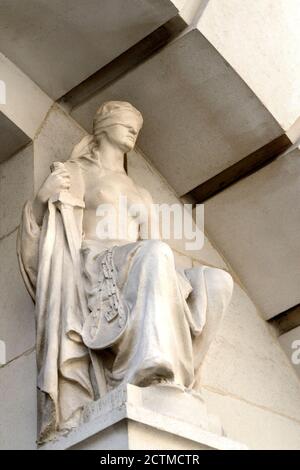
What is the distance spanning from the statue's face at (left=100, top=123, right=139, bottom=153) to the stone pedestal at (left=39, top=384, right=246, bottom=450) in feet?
4.20

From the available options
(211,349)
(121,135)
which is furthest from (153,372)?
(121,135)

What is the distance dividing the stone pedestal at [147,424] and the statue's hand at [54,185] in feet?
2.88

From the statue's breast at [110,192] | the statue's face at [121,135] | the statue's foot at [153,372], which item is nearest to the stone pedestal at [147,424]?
the statue's foot at [153,372]

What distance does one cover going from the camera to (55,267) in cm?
445

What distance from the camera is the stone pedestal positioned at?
3910 mm

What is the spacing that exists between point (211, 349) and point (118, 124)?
1005 mm

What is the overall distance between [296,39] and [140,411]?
2.08 metres

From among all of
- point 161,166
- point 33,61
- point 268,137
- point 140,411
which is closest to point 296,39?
point 268,137

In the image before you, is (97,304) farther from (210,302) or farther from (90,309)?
(210,302)
